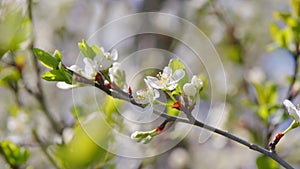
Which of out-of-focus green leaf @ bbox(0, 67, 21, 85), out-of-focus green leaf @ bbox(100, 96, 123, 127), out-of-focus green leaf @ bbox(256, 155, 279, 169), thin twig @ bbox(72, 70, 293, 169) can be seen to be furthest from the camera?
out-of-focus green leaf @ bbox(0, 67, 21, 85)

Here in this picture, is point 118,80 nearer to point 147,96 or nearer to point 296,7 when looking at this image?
point 147,96

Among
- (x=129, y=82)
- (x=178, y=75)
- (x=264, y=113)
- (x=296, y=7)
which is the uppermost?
(x=178, y=75)

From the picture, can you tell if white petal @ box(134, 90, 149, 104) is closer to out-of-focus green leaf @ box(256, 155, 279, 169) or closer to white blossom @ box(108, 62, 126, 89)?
white blossom @ box(108, 62, 126, 89)

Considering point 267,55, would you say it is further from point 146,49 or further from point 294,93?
point 294,93

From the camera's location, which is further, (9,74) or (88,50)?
(9,74)

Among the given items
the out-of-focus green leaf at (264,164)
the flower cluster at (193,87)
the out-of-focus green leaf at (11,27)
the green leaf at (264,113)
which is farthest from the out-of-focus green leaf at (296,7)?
the out-of-focus green leaf at (11,27)

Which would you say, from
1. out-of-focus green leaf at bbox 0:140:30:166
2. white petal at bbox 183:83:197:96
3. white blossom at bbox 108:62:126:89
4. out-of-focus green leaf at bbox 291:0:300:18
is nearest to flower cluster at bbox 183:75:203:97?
white petal at bbox 183:83:197:96

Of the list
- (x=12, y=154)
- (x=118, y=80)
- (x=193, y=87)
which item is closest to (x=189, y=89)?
(x=193, y=87)
